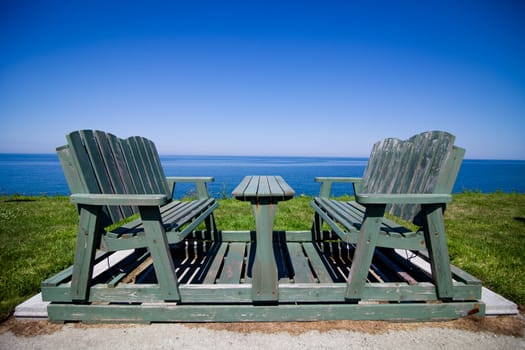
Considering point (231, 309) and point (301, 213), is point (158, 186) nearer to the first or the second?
point (231, 309)

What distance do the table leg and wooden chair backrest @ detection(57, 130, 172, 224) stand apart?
1.25 metres

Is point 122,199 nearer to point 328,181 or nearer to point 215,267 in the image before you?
point 215,267

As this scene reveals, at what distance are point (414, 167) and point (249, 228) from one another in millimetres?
2915

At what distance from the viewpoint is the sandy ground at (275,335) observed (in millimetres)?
1915

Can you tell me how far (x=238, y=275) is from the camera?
265 cm

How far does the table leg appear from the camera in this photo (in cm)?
198

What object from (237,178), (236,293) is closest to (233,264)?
(236,293)

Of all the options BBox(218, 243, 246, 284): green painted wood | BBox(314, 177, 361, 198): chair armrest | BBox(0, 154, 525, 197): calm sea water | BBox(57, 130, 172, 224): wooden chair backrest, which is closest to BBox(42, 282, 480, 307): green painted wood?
BBox(218, 243, 246, 284): green painted wood

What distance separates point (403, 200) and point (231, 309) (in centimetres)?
154

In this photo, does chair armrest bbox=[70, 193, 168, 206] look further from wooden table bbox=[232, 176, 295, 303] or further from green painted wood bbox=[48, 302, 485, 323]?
green painted wood bbox=[48, 302, 485, 323]

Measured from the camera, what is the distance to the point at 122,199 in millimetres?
1922

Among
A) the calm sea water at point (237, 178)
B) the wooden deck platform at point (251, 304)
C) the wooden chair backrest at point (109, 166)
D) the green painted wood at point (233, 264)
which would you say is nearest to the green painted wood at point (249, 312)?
the wooden deck platform at point (251, 304)

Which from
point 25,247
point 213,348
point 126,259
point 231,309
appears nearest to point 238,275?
point 231,309

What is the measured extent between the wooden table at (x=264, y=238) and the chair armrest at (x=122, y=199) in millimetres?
529
